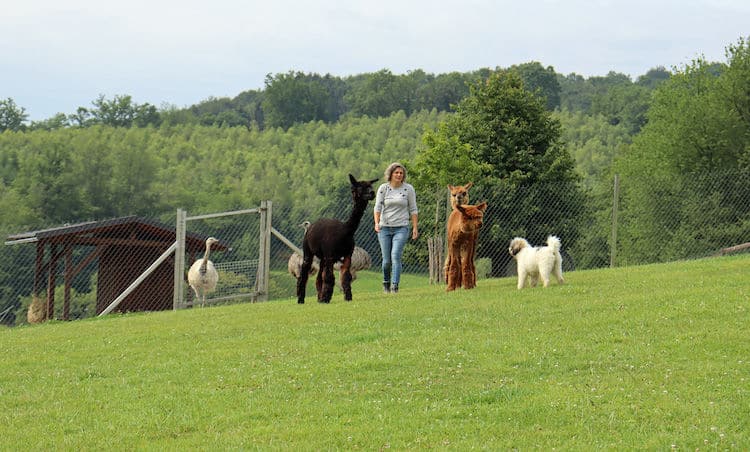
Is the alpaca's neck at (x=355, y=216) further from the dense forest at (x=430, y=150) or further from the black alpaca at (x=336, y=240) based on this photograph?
the dense forest at (x=430, y=150)

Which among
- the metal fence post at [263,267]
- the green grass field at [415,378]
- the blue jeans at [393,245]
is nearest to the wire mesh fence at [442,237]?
the metal fence post at [263,267]

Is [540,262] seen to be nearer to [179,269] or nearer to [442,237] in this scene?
[179,269]

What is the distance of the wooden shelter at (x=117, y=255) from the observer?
26.3 metres

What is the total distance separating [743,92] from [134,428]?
3827cm

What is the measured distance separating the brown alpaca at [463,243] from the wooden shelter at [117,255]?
11.3 metres

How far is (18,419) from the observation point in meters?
8.79

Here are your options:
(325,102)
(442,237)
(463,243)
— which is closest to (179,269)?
(463,243)

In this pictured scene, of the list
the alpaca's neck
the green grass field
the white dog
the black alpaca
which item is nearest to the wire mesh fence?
the black alpaca

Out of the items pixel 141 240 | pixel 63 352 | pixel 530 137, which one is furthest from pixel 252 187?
pixel 63 352

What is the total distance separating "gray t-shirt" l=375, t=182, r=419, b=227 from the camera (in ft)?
56.2

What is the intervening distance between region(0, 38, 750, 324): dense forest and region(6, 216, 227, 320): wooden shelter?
2.61m

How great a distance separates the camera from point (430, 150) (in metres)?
23.9

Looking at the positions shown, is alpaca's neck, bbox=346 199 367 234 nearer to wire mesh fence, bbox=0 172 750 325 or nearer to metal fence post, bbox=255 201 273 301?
metal fence post, bbox=255 201 273 301

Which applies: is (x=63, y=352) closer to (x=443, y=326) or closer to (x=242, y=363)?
(x=242, y=363)
